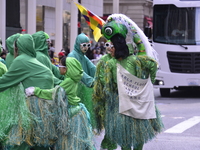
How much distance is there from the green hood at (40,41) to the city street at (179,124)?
5.13 feet

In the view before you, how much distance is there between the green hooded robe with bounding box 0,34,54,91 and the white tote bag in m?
1.11

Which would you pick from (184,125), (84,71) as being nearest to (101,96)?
(84,71)

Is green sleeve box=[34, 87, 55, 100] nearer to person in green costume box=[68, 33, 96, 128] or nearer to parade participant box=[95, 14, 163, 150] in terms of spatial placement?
parade participant box=[95, 14, 163, 150]

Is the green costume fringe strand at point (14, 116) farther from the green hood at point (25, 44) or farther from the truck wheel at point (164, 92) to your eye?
the truck wheel at point (164, 92)

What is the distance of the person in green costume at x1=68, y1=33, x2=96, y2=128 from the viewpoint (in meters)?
9.09

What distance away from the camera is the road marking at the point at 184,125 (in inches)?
464

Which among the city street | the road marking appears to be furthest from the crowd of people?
the road marking

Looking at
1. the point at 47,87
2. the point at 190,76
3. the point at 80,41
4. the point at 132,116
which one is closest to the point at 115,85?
the point at 132,116

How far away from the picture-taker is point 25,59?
6.60 m

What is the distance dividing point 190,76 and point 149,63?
11235 mm

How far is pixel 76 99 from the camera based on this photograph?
6.80 meters

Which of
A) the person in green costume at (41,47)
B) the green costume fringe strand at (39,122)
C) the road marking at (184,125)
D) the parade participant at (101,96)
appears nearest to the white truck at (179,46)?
the road marking at (184,125)

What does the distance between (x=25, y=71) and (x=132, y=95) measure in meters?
1.51

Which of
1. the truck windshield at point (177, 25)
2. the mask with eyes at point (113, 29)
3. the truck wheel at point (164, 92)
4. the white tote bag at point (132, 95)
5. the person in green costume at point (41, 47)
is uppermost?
the truck windshield at point (177, 25)
